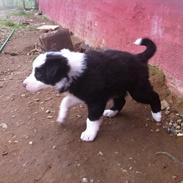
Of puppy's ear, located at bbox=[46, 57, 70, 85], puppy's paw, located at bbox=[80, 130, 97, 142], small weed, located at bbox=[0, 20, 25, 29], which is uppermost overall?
puppy's ear, located at bbox=[46, 57, 70, 85]

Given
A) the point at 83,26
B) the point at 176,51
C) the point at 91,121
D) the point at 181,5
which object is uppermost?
the point at 181,5

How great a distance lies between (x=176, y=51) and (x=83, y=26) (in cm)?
262

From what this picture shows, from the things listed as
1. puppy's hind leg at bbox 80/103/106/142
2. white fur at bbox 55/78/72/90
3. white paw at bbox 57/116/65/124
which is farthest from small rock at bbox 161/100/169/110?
white fur at bbox 55/78/72/90

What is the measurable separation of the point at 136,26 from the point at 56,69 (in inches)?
68.7

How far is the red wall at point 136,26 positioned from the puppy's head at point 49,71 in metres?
1.31

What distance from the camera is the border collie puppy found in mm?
3666

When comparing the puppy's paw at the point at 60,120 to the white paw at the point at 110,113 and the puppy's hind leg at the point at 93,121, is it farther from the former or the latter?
the white paw at the point at 110,113

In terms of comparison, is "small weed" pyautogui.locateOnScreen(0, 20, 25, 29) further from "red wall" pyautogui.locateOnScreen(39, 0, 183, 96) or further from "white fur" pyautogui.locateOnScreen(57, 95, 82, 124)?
"white fur" pyautogui.locateOnScreen(57, 95, 82, 124)

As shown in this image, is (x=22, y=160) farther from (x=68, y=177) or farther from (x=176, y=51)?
(x=176, y=51)

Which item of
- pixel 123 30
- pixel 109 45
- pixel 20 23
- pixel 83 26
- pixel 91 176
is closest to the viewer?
pixel 91 176

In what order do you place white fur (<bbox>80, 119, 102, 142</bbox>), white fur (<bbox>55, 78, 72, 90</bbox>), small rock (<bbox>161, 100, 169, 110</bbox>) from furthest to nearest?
small rock (<bbox>161, 100, 169, 110</bbox>), white fur (<bbox>80, 119, 102, 142</bbox>), white fur (<bbox>55, 78, 72, 90</bbox>)

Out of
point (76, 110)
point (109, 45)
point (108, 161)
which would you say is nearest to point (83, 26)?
point (109, 45)

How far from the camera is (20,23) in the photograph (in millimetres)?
8883

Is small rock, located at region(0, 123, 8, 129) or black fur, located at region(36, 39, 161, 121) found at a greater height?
black fur, located at region(36, 39, 161, 121)
